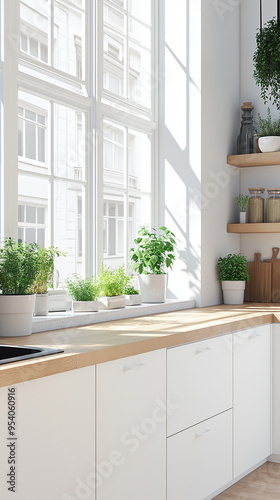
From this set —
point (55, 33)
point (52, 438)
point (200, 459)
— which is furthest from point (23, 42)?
point (200, 459)

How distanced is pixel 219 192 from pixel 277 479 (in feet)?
5.62

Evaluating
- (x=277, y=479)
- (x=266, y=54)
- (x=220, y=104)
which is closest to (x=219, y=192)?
(x=220, y=104)

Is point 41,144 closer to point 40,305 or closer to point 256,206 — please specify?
point 40,305

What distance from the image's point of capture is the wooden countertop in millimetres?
1934

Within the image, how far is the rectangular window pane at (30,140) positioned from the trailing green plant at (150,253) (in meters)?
0.93

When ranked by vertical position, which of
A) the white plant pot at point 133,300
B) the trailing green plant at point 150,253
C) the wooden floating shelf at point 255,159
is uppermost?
the wooden floating shelf at point 255,159

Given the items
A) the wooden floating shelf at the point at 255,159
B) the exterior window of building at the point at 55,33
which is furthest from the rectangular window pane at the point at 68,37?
the wooden floating shelf at the point at 255,159

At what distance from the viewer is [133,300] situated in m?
3.47

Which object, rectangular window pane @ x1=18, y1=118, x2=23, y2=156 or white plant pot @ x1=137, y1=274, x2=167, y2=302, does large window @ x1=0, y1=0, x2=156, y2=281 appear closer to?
rectangular window pane @ x1=18, y1=118, x2=23, y2=156

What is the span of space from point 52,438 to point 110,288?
4.51 feet

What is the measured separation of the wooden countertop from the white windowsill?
0.05 metres

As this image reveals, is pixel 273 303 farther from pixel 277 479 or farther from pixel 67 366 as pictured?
pixel 67 366

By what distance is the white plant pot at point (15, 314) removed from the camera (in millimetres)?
2422

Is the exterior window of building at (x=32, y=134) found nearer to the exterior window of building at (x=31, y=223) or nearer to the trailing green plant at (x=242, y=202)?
the exterior window of building at (x=31, y=223)
